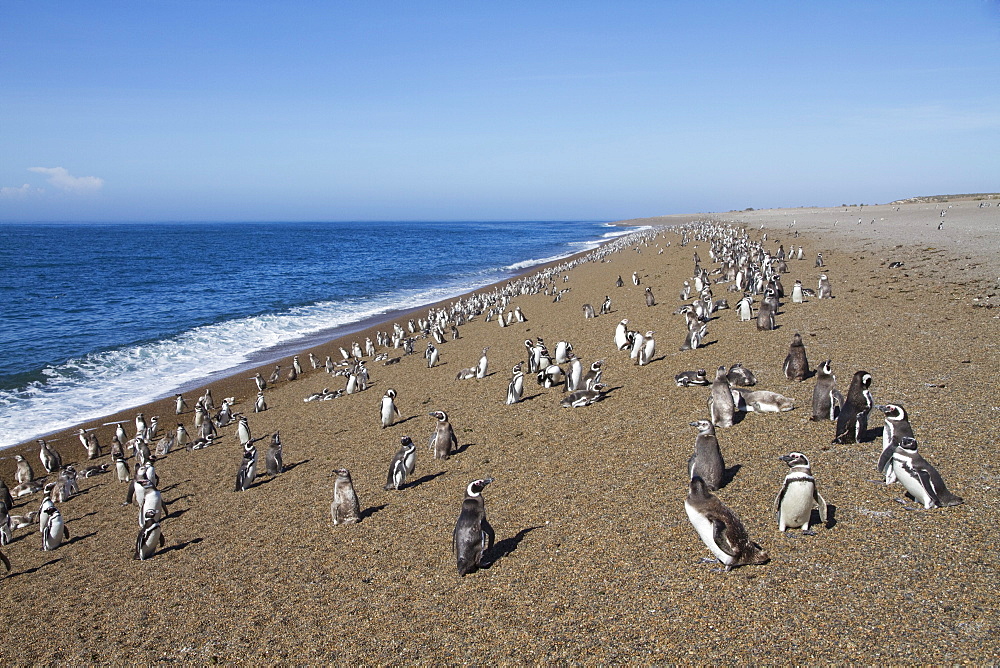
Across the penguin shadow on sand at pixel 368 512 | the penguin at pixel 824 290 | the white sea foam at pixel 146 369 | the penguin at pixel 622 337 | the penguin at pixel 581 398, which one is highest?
the penguin at pixel 824 290

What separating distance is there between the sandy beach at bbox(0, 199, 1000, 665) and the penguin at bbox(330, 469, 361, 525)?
203 millimetres

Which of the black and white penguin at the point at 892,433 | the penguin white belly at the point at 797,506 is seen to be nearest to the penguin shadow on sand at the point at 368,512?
the penguin white belly at the point at 797,506

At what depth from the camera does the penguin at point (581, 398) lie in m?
13.2

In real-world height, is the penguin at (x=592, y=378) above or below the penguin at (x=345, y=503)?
above

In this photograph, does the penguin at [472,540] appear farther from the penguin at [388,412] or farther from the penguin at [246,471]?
the penguin at [388,412]

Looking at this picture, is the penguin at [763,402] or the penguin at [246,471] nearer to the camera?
the penguin at [763,402]

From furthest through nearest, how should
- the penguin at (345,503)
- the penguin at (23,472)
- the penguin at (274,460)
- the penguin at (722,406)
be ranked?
1. the penguin at (23,472)
2. the penguin at (274,460)
3. the penguin at (722,406)
4. the penguin at (345,503)

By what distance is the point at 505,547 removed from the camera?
7.73 m

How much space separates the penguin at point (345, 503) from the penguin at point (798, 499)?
6.15 metres

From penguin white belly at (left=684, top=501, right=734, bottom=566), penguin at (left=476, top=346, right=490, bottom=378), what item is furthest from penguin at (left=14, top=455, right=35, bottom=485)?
penguin white belly at (left=684, top=501, right=734, bottom=566)

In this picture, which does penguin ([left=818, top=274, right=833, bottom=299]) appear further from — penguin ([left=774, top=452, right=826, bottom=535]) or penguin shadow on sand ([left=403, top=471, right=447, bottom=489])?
penguin shadow on sand ([left=403, top=471, right=447, bottom=489])

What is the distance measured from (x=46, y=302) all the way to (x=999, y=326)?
189ft

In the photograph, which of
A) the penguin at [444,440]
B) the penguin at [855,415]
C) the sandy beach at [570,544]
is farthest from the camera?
the penguin at [444,440]

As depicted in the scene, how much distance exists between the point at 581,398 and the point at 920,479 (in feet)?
23.1
